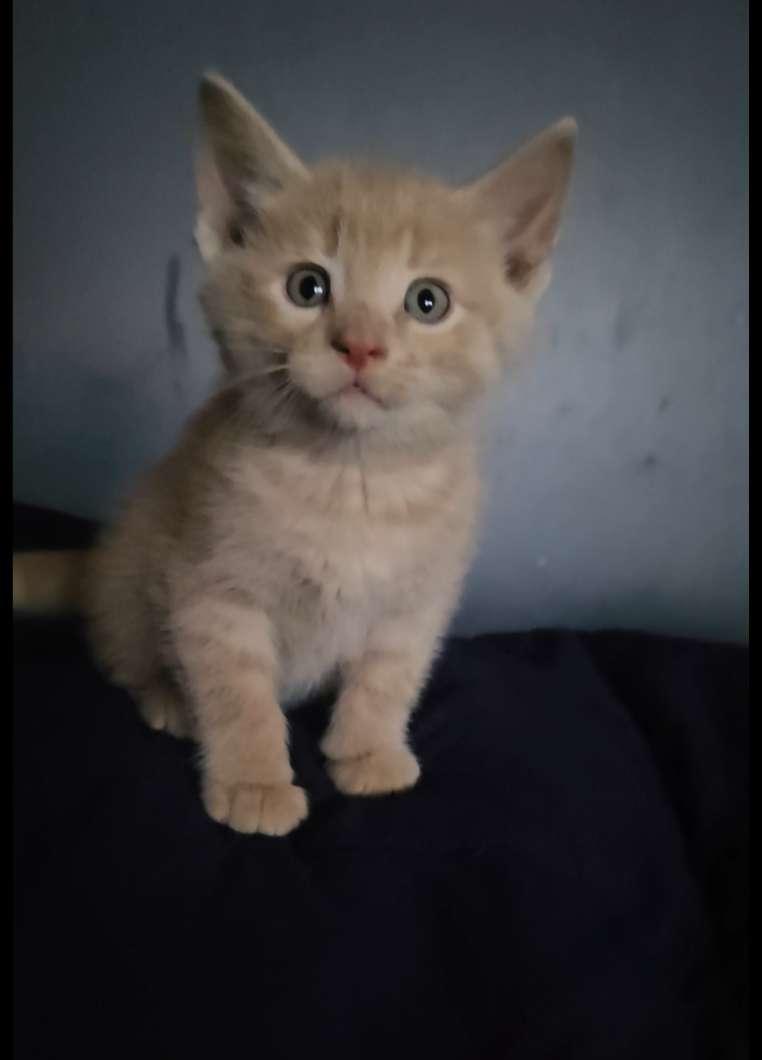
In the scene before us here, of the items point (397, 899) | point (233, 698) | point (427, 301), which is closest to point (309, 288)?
point (427, 301)

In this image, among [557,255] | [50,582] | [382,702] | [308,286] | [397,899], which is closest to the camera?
[397,899]

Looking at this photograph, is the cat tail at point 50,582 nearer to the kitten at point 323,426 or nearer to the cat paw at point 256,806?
the kitten at point 323,426

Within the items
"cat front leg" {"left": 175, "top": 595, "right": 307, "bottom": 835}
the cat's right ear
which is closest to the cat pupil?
the cat's right ear

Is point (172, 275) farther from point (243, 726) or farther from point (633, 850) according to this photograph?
point (633, 850)

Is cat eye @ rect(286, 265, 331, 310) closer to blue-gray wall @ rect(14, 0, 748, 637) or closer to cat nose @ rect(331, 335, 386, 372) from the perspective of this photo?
cat nose @ rect(331, 335, 386, 372)

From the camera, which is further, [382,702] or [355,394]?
[382,702]

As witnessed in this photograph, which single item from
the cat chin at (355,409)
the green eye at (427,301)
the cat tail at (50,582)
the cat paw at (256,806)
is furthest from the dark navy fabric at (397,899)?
the green eye at (427,301)

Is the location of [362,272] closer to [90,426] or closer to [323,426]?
[323,426]
